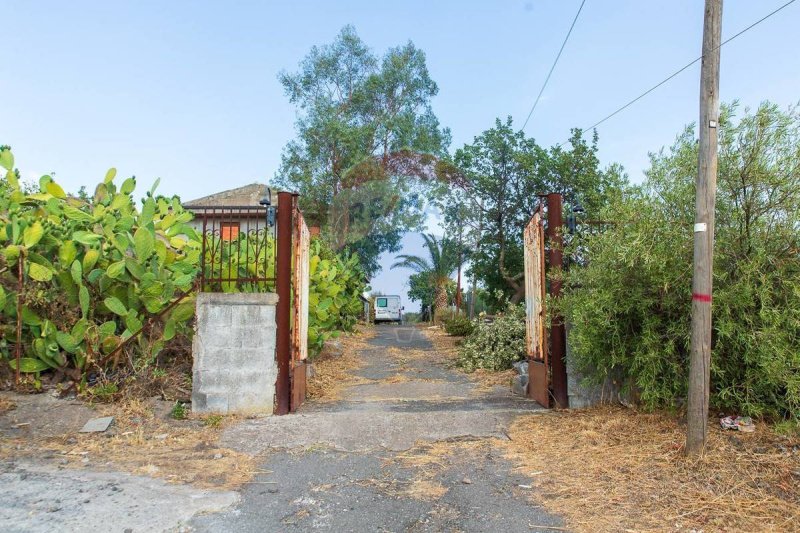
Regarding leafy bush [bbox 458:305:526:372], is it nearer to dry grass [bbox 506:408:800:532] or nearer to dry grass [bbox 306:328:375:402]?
dry grass [bbox 306:328:375:402]

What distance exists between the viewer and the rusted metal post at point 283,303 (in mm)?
6492

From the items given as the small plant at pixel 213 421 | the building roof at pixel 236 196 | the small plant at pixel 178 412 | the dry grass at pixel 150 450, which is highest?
the building roof at pixel 236 196

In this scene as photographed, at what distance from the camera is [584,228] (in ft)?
22.3

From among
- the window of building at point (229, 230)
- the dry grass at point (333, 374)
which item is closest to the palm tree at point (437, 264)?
the dry grass at point (333, 374)

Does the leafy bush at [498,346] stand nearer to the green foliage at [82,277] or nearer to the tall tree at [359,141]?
the green foliage at [82,277]

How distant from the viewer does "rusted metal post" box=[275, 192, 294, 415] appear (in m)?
6.49

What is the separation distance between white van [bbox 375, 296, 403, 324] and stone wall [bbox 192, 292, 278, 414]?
35075 mm

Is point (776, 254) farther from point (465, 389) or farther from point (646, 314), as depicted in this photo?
point (465, 389)

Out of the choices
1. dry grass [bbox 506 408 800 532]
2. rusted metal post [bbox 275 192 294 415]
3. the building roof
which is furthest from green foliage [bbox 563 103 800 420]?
the building roof

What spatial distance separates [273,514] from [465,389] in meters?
5.21

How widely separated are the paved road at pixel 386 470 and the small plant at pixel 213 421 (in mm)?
218

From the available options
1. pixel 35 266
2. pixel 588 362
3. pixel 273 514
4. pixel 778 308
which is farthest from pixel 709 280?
pixel 35 266

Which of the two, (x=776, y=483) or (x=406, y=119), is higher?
(x=406, y=119)

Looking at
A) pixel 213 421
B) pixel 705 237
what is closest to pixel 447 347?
pixel 213 421
